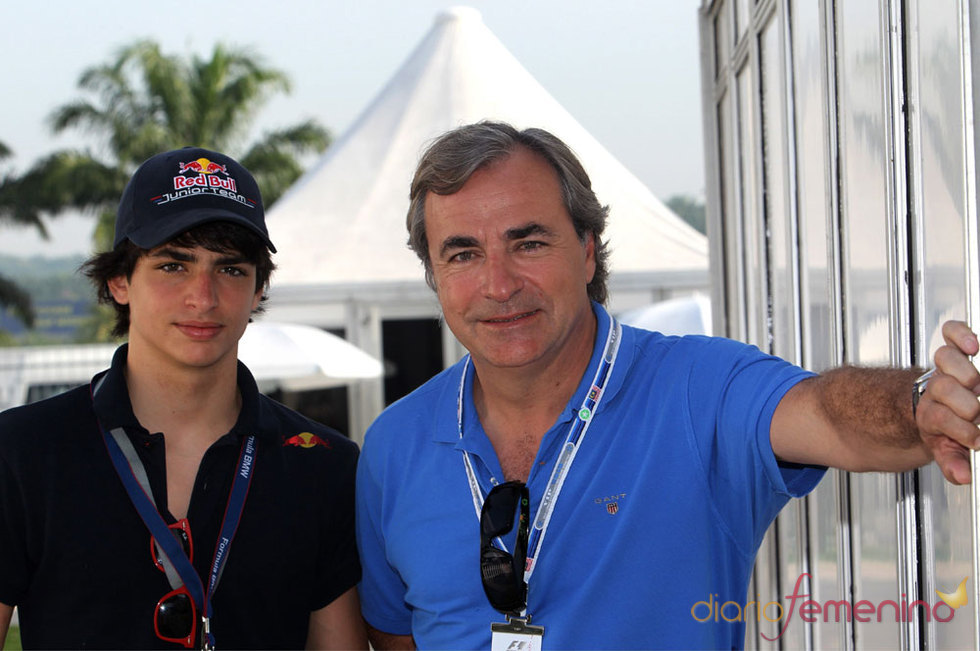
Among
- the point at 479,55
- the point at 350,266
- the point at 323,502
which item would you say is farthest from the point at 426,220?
the point at 479,55

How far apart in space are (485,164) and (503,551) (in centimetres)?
84

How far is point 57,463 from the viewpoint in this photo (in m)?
2.17

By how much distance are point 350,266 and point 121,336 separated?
9.62 m

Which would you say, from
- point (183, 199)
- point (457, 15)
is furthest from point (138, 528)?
point (457, 15)

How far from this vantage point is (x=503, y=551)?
194 cm

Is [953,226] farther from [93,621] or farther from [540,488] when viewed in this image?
[93,621]

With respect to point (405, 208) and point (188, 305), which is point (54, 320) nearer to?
point (405, 208)

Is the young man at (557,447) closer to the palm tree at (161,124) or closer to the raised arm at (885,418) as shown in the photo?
the raised arm at (885,418)

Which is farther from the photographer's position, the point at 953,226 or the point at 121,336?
the point at 121,336

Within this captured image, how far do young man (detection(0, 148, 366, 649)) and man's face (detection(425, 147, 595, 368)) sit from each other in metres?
0.53

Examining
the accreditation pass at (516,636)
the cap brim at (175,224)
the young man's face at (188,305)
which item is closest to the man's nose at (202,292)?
the young man's face at (188,305)

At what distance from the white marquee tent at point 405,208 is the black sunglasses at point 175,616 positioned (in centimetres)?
935

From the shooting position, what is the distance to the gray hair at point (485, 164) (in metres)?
2.19

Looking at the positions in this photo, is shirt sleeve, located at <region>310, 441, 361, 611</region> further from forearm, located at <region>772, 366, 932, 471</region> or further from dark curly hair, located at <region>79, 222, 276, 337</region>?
forearm, located at <region>772, 366, 932, 471</region>
